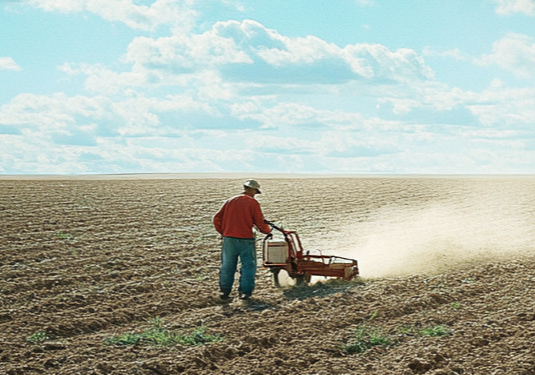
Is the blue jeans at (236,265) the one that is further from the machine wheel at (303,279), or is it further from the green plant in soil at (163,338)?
the green plant in soil at (163,338)

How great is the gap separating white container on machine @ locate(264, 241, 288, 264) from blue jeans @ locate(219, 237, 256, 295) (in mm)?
718

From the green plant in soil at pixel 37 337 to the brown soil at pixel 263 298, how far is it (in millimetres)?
72

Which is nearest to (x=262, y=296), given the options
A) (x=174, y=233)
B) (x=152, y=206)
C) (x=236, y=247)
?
(x=236, y=247)

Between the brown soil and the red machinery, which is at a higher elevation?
the red machinery

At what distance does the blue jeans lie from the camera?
38.5ft

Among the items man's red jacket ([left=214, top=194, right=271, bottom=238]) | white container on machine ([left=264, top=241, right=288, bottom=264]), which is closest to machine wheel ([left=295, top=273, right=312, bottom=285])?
white container on machine ([left=264, top=241, right=288, bottom=264])

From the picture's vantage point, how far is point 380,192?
36.0 m

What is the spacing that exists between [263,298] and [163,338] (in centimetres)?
305

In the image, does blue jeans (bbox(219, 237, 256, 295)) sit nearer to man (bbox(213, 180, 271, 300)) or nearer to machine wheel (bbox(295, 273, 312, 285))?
man (bbox(213, 180, 271, 300))

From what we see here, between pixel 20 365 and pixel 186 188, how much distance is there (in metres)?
29.3

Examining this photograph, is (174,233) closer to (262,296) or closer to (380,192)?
(262,296)

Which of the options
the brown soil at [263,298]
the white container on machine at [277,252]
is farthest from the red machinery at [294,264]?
the brown soil at [263,298]

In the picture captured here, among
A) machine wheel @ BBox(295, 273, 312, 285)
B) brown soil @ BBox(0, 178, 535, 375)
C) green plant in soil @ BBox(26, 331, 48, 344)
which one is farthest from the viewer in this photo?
machine wheel @ BBox(295, 273, 312, 285)

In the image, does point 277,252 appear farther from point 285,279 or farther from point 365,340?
point 365,340
